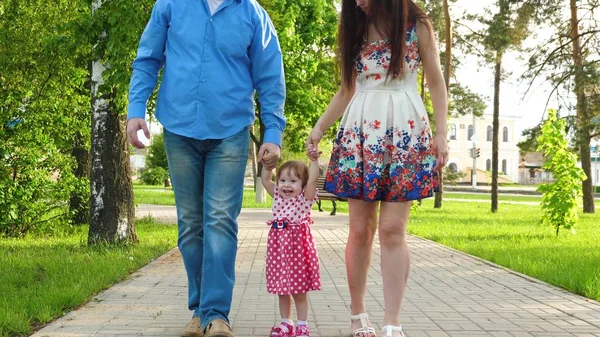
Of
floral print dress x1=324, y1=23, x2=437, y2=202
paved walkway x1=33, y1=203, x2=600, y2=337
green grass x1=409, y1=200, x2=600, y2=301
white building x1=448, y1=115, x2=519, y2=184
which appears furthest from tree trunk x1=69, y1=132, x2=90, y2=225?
white building x1=448, y1=115, x2=519, y2=184

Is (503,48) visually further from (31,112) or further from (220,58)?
(220,58)

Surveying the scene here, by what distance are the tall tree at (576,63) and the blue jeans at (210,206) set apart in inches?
818

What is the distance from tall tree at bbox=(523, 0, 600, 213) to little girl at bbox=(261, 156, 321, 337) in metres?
20.3

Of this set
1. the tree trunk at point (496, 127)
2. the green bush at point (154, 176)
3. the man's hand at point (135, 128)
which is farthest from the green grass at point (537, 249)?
the green bush at point (154, 176)

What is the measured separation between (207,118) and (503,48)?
74.7 feet

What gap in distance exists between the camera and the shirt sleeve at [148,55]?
4.65m

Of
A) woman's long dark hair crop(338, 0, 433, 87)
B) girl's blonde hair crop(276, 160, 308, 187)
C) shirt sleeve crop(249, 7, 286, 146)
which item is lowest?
girl's blonde hair crop(276, 160, 308, 187)

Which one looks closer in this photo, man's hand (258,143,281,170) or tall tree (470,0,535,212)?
man's hand (258,143,281,170)

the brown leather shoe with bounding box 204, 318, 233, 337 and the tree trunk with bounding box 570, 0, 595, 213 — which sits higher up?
the tree trunk with bounding box 570, 0, 595, 213

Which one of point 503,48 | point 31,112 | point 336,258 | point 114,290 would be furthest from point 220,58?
point 503,48

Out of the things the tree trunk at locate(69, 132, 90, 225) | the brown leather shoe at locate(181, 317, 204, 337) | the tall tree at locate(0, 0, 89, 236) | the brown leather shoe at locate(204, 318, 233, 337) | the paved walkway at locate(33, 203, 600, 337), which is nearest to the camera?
the brown leather shoe at locate(204, 318, 233, 337)

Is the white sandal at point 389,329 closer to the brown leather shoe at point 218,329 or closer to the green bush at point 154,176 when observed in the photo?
the brown leather shoe at point 218,329

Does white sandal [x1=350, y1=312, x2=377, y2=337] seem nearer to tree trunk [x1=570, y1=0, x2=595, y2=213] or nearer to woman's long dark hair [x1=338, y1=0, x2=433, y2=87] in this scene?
woman's long dark hair [x1=338, y1=0, x2=433, y2=87]

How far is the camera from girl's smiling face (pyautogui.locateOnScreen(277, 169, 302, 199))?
494cm
